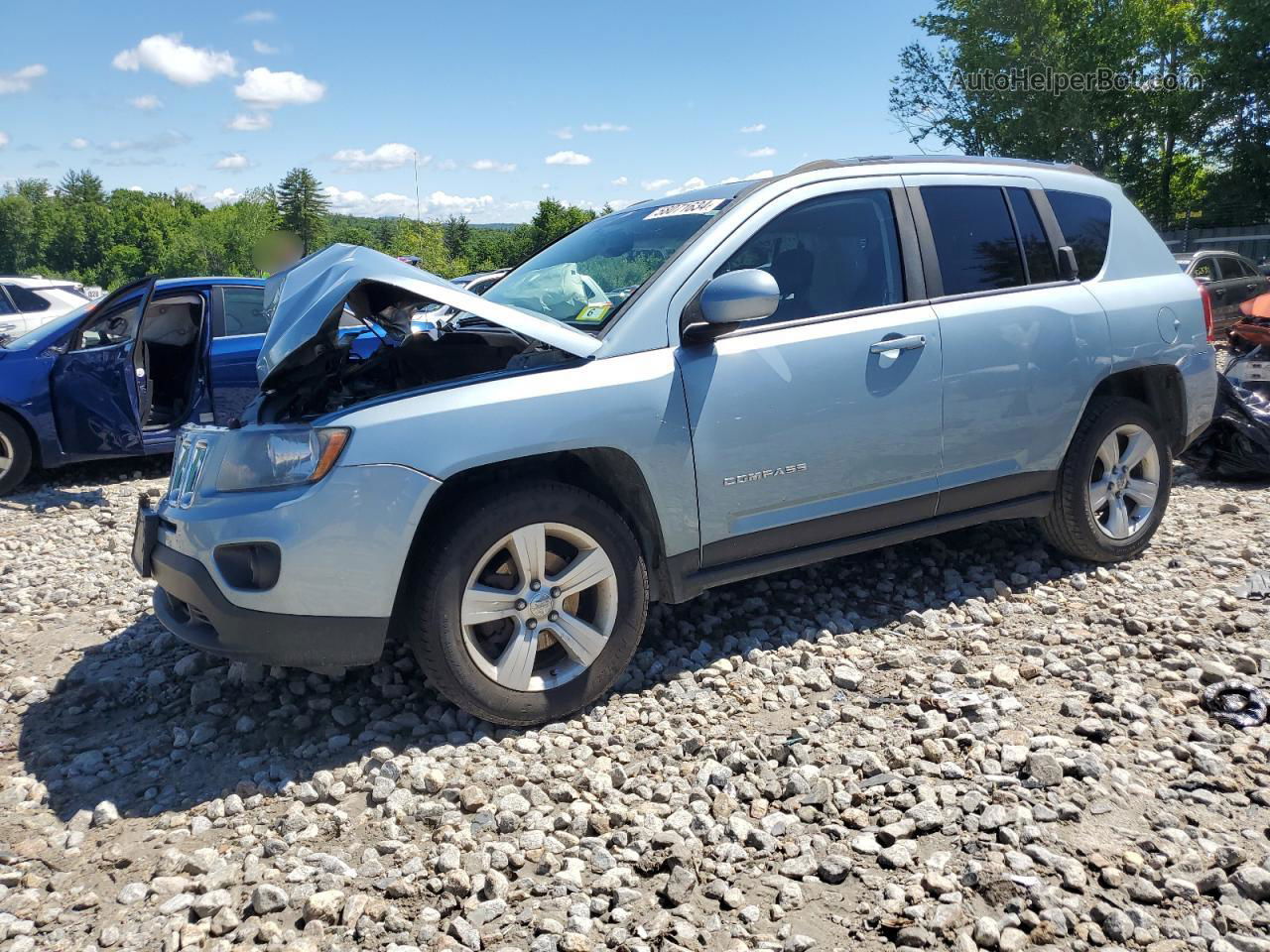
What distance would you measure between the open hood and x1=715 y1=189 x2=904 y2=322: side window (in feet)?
2.71

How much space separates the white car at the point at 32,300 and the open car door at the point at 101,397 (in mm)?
6144

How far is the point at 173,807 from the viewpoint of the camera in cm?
321

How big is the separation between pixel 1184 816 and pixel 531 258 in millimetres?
3626

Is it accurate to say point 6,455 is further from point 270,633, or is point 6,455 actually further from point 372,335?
point 270,633

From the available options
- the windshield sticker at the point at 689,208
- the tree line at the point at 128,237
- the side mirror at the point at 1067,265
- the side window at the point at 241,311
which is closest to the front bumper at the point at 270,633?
the windshield sticker at the point at 689,208

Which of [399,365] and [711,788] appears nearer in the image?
[711,788]

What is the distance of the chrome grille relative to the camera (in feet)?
11.6

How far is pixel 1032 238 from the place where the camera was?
4.65m

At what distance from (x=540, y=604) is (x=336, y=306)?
4.15ft

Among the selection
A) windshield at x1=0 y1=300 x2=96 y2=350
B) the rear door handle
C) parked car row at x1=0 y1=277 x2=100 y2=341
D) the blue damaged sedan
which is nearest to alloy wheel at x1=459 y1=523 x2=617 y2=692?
the rear door handle

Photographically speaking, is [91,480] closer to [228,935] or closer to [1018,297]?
[228,935]

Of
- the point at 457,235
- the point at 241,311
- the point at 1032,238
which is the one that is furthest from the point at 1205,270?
the point at 457,235

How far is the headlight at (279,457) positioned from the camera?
322 cm

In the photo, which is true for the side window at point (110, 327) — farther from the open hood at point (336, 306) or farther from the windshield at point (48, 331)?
the open hood at point (336, 306)
